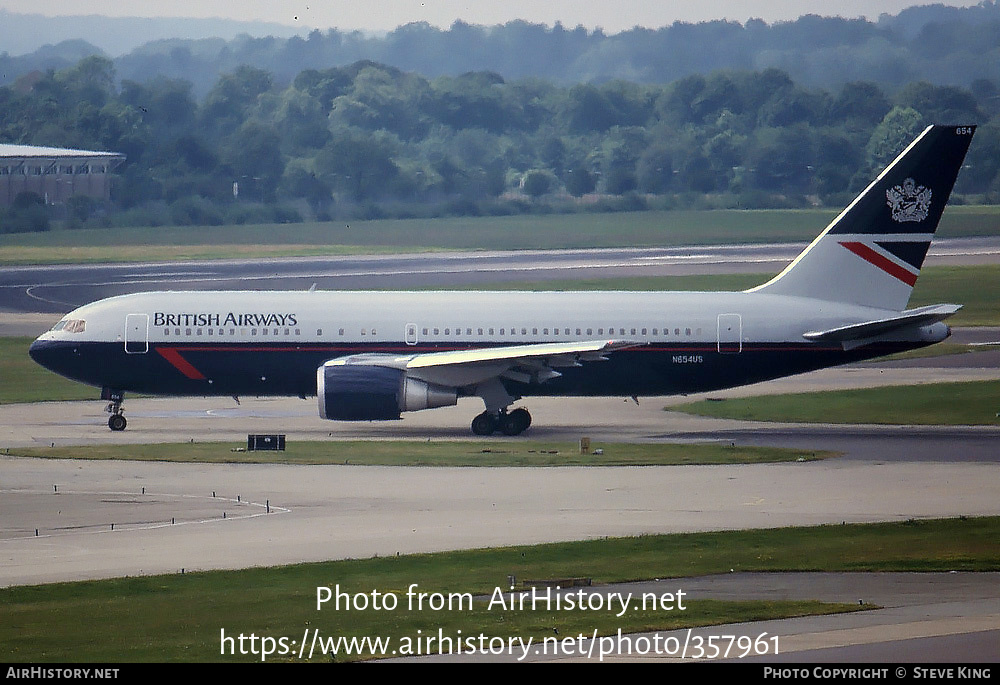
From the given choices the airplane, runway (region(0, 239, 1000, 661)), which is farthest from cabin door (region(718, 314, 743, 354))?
runway (region(0, 239, 1000, 661))

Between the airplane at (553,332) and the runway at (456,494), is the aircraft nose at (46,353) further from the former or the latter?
the runway at (456,494)

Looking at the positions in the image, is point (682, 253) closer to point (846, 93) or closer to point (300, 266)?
point (300, 266)

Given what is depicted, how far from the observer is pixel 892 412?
157 ft

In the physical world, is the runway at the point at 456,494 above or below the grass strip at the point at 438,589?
below

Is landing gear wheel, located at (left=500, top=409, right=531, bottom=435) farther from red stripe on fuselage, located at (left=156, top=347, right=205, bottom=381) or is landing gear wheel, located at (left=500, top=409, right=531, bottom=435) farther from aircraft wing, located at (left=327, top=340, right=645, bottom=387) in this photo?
red stripe on fuselage, located at (left=156, top=347, right=205, bottom=381)

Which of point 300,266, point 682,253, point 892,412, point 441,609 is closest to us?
point 441,609

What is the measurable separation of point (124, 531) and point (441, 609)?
9.20 meters

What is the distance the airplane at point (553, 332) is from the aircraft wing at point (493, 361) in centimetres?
12

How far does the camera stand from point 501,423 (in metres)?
44.6

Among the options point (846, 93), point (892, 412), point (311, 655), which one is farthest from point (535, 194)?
point (311, 655)

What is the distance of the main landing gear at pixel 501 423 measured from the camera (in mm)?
44531

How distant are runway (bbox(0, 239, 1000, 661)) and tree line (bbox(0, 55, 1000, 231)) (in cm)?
8134

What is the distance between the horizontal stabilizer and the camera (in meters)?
43.3

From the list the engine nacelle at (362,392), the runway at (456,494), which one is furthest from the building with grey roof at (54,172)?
Answer: the engine nacelle at (362,392)
